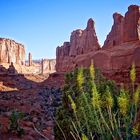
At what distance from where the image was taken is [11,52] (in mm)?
106875

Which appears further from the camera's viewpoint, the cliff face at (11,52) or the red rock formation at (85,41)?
the cliff face at (11,52)

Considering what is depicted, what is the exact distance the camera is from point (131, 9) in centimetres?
4616

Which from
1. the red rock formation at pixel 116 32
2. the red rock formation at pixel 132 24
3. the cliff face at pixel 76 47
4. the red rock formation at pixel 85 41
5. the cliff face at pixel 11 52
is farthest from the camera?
the cliff face at pixel 11 52

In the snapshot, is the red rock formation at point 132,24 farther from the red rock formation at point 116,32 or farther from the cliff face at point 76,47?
the cliff face at point 76,47

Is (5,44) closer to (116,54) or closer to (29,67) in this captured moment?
(29,67)

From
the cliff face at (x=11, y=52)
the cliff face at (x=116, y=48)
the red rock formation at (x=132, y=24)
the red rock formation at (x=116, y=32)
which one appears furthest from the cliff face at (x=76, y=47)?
the cliff face at (x=11, y=52)

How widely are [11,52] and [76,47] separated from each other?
39831 mm

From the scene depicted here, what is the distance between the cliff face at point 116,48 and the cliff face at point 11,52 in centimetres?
3340

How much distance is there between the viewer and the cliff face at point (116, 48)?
118 ft

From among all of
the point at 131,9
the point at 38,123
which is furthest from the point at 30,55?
the point at 38,123

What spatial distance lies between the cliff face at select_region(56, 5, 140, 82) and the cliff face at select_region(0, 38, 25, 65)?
33.4 metres

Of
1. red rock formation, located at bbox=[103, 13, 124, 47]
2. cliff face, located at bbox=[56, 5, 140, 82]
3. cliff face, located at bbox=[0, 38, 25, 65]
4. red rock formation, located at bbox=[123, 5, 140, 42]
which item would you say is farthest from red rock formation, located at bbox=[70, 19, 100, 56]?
cliff face, located at bbox=[0, 38, 25, 65]

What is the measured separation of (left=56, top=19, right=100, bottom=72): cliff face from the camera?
212ft

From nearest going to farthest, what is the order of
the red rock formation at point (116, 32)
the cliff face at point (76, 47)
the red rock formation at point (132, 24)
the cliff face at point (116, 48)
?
1. the cliff face at point (116, 48)
2. the red rock formation at point (132, 24)
3. the red rock formation at point (116, 32)
4. the cliff face at point (76, 47)
